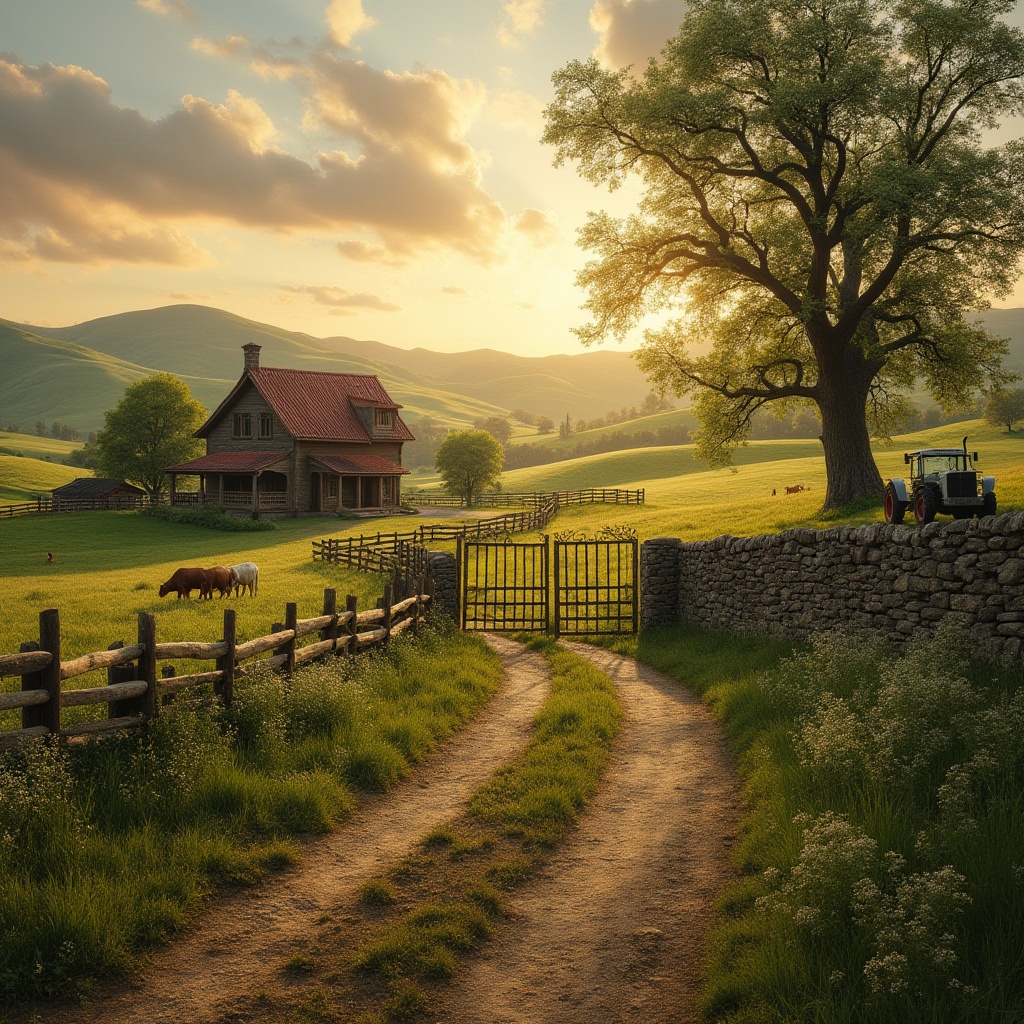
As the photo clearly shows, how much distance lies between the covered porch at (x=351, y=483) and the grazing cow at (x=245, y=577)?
28.5m

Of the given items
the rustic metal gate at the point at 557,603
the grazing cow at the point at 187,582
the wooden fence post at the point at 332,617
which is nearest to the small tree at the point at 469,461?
the grazing cow at the point at 187,582

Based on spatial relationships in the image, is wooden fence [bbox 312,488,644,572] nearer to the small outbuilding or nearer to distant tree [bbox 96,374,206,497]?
distant tree [bbox 96,374,206,497]

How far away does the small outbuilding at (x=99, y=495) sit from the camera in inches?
2409

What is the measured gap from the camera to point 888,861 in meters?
5.11

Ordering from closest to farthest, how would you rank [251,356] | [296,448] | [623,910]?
[623,910], [296,448], [251,356]

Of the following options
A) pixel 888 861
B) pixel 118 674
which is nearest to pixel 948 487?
pixel 888 861

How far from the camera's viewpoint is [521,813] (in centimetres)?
757

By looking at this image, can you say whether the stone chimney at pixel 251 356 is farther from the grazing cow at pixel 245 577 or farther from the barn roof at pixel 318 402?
the grazing cow at pixel 245 577

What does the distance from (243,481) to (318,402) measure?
27.3 ft

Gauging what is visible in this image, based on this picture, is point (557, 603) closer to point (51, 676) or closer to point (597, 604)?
point (597, 604)

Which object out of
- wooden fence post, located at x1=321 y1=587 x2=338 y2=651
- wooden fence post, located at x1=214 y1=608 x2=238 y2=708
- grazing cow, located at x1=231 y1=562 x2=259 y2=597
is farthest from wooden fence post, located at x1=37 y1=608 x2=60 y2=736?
grazing cow, located at x1=231 y1=562 x2=259 y2=597

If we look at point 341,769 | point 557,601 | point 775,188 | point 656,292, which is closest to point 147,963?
point 341,769

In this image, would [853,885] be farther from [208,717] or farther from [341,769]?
[208,717]

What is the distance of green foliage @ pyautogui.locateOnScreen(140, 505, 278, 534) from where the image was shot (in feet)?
155
